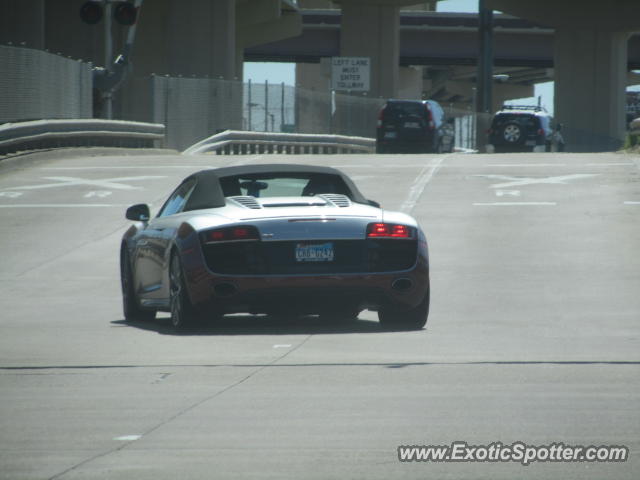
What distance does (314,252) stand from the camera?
1120 centimetres

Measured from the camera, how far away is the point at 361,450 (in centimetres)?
645

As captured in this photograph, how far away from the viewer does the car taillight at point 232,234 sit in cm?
1112

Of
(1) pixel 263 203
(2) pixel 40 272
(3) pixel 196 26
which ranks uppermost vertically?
(3) pixel 196 26

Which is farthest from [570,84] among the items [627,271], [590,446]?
[590,446]

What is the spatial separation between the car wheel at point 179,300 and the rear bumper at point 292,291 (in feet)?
0.37

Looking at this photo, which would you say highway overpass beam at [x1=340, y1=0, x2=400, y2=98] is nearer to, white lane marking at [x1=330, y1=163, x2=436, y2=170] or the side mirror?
white lane marking at [x1=330, y1=163, x2=436, y2=170]

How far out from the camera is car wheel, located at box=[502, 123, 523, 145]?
5141 cm

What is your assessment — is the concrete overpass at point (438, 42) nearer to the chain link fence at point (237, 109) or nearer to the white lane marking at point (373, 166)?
the chain link fence at point (237, 109)

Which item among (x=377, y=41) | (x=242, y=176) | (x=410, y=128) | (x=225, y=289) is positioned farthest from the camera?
(x=377, y=41)

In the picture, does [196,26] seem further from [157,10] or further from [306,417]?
[306,417]

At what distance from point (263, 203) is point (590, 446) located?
545cm

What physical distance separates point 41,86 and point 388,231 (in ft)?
78.1

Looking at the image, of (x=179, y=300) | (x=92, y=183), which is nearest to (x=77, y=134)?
(x=92, y=183)

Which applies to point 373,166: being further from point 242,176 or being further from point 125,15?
point 242,176
